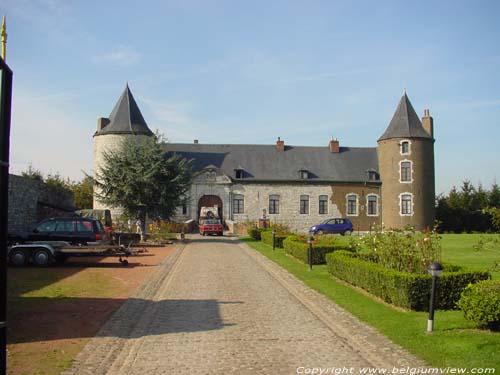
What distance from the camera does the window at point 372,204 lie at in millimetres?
47188

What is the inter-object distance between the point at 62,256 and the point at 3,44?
12426 millimetres

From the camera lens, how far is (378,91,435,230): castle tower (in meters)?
44.1

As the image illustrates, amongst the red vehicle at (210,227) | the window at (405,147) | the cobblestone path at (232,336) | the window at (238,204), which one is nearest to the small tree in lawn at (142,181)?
the red vehicle at (210,227)

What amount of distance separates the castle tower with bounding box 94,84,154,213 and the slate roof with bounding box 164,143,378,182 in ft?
16.1

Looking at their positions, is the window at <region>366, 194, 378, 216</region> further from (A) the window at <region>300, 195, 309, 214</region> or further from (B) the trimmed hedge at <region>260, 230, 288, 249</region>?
(B) the trimmed hedge at <region>260, 230, 288, 249</region>

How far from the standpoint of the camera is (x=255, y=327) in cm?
808

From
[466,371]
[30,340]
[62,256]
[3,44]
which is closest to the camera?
[3,44]

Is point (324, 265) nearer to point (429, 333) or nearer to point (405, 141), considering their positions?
point (429, 333)

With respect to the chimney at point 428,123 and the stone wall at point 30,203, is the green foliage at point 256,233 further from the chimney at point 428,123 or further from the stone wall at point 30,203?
the chimney at point 428,123

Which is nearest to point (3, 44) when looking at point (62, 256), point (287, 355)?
point (287, 355)

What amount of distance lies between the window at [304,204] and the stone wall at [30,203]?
23502 millimetres

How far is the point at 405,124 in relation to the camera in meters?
44.8

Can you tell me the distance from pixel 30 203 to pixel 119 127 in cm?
2111

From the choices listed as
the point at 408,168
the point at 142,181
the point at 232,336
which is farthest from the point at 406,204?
the point at 232,336
